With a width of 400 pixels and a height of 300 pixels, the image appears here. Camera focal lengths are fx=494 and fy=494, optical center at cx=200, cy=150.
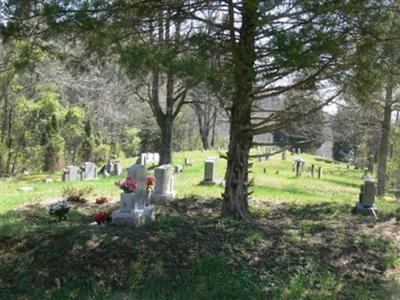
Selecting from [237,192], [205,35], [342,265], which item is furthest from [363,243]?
[205,35]

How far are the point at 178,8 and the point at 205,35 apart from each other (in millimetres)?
706

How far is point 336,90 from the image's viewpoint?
6.82m

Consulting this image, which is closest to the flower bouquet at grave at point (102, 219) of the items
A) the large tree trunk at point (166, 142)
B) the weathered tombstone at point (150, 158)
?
the large tree trunk at point (166, 142)

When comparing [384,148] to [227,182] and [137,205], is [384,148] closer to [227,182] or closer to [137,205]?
[227,182]

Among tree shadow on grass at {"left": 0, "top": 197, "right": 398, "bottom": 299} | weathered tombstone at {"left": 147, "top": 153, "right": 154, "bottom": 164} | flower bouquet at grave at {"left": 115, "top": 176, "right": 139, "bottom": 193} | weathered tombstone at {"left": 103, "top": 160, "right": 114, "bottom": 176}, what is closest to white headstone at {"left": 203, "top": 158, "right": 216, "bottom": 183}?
flower bouquet at grave at {"left": 115, "top": 176, "right": 139, "bottom": 193}

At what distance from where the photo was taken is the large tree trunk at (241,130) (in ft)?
18.6

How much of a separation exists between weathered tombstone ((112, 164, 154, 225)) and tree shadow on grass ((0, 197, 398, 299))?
0.27m

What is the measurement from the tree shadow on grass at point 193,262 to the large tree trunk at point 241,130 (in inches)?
24.8

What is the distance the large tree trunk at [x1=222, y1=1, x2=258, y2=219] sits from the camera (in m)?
5.68

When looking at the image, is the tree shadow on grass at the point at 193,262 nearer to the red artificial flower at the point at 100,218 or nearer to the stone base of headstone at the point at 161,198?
the red artificial flower at the point at 100,218

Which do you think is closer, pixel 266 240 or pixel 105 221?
pixel 266 240

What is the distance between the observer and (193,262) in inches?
209

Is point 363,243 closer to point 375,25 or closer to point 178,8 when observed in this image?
point 375,25

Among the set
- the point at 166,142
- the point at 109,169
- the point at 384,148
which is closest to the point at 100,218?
the point at 166,142
